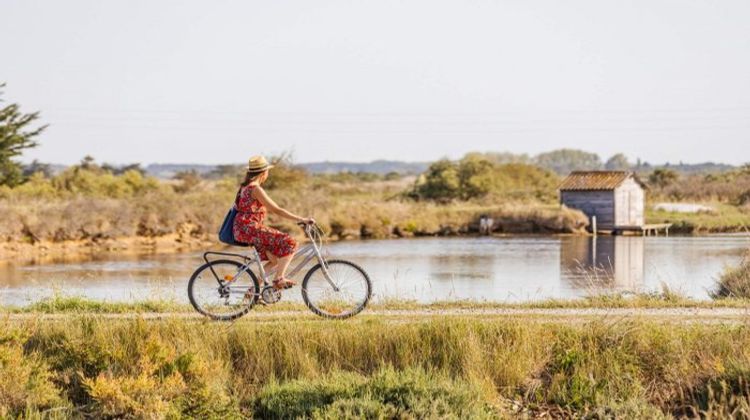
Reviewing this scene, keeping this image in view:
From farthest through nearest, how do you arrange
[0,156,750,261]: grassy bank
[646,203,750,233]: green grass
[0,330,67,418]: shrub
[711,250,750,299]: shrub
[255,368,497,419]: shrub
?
1. [646,203,750,233]: green grass
2. [0,156,750,261]: grassy bank
3. [711,250,750,299]: shrub
4. [0,330,67,418]: shrub
5. [255,368,497,419]: shrub

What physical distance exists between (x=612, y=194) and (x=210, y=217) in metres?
22.2

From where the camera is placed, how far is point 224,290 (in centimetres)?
1359

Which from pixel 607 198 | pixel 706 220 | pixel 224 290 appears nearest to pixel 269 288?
pixel 224 290

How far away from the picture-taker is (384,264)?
117 ft

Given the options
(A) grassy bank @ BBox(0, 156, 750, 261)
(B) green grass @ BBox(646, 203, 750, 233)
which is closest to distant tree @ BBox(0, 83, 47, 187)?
(A) grassy bank @ BBox(0, 156, 750, 261)

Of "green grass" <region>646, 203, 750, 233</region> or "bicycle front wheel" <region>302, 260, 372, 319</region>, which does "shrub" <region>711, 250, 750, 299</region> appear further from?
"green grass" <region>646, 203, 750, 233</region>

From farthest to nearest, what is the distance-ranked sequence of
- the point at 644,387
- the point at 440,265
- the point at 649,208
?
the point at 649,208 → the point at 440,265 → the point at 644,387

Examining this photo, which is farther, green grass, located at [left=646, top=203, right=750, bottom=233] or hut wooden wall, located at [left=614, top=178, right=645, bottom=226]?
hut wooden wall, located at [left=614, top=178, right=645, bottom=226]

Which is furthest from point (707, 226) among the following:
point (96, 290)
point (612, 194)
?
point (96, 290)

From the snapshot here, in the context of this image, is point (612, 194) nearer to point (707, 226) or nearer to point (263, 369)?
point (707, 226)

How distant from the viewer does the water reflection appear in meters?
27.5

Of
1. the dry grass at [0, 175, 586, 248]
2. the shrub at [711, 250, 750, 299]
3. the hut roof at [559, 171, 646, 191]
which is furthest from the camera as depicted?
the hut roof at [559, 171, 646, 191]

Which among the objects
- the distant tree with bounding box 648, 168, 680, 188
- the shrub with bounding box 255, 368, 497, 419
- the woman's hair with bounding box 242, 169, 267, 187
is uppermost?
the distant tree with bounding box 648, 168, 680, 188

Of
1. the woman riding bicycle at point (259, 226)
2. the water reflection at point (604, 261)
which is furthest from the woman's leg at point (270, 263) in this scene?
the water reflection at point (604, 261)
